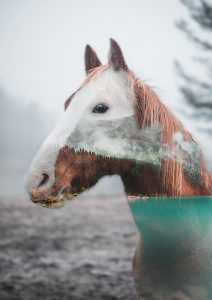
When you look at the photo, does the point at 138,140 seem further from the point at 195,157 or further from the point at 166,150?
the point at 195,157

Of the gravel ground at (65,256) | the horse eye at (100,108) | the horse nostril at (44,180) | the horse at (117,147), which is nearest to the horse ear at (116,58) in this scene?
the horse at (117,147)

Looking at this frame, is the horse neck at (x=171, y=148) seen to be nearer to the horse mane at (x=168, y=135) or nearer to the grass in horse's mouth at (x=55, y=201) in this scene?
the horse mane at (x=168, y=135)

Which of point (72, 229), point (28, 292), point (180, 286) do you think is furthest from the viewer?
point (72, 229)

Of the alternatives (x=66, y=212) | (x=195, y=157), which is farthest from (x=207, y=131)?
(x=66, y=212)

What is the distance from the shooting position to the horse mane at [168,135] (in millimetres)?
1214

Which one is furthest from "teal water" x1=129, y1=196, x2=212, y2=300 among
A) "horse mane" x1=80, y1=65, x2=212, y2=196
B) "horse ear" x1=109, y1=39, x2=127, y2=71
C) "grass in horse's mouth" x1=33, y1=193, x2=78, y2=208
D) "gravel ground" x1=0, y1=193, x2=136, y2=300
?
"gravel ground" x1=0, y1=193, x2=136, y2=300

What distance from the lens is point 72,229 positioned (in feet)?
26.0

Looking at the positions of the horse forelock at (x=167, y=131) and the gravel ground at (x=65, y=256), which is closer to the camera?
the horse forelock at (x=167, y=131)

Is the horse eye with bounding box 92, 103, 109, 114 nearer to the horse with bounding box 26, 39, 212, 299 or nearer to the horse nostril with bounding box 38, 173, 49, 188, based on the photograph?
the horse with bounding box 26, 39, 212, 299

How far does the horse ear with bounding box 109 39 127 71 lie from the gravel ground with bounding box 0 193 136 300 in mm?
3488

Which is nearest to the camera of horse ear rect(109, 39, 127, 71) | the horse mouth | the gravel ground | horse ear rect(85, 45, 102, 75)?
the horse mouth

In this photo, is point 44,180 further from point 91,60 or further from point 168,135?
point 91,60

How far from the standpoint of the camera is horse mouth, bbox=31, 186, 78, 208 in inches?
44.6

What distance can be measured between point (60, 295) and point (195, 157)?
11.7 feet
